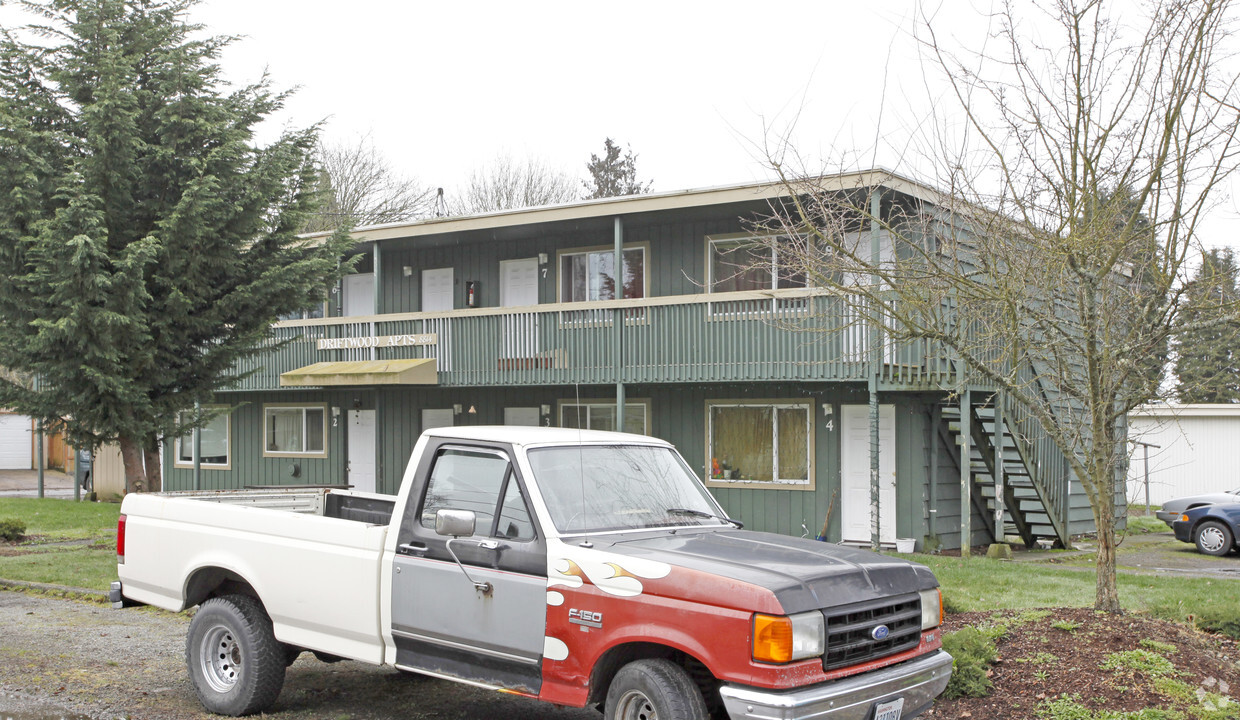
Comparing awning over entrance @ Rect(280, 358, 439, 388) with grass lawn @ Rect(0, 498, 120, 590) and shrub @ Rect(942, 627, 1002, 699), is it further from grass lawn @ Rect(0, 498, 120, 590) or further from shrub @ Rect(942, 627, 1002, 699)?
shrub @ Rect(942, 627, 1002, 699)

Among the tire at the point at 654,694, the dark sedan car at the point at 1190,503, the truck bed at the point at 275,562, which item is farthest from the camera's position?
the dark sedan car at the point at 1190,503

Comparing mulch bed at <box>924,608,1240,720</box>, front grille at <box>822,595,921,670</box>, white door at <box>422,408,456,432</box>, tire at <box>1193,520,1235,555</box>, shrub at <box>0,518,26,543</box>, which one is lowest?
tire at <box>1193,520,1235,555</box>

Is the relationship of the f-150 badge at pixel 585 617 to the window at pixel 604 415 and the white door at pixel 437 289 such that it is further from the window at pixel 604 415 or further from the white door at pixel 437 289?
the white door at pixel 437 289

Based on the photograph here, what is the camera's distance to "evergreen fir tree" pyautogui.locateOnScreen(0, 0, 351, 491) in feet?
41.7

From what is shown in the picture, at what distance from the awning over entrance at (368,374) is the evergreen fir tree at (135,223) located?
4.03 m

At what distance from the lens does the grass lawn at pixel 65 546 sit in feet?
41.4

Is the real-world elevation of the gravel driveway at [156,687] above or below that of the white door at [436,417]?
below

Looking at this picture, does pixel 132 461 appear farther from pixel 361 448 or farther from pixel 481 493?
pixel 481 493

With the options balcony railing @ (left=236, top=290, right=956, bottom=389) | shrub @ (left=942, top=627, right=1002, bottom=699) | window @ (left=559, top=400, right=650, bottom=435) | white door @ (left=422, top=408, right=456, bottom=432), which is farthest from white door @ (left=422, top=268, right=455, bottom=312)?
shrub @ (left=942, top=627, right=1002, bottom=699)

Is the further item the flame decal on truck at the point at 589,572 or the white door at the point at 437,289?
the white door at the point at 437,289

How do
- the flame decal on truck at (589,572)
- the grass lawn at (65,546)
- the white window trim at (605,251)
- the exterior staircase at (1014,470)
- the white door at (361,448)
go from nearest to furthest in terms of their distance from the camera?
the flame decal on truck at (589,572), the grass lawn at (65,546), the exterior staircase at (1014,470), the white window trim at (605,251), the white door at (361,448)

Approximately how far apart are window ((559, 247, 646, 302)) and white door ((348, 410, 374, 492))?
5.48 meters

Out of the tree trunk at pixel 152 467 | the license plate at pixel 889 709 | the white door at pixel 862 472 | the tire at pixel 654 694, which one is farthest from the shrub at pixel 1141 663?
the tree trunk at pixel 152 467

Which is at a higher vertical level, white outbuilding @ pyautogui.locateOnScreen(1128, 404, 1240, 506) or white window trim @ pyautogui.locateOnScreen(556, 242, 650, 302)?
white window trim @ pyautogui.locateOnScreen(556, 242, 650, 302)
